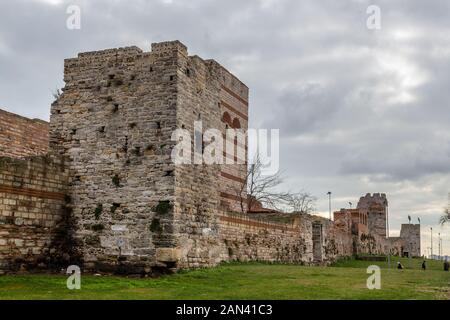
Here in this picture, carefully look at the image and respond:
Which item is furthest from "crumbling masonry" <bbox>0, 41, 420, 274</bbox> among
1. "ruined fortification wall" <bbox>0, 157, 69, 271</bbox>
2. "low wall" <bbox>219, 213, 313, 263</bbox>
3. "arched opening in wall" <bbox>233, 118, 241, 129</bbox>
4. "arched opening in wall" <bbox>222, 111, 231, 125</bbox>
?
"arched opening in wall" <bbox>233, 118, 241, 129</bbox>

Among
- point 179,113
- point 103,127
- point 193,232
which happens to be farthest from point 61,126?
point 193,232

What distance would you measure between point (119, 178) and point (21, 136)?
8845 mm

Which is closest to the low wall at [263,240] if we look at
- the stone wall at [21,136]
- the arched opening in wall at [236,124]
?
the arched opening in wall at [236,124]

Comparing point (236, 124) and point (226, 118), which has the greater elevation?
point (226, 118)

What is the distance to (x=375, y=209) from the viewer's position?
78438 mm

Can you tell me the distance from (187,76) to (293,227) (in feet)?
51.2

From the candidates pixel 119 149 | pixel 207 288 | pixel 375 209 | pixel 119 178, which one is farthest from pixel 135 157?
pixel 375 209

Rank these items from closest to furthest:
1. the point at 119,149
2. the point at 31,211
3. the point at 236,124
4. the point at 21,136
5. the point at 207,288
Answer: the point at 207,288, the point at 31,211, the point at 119,149, the point at 21,136, the point at 236,124

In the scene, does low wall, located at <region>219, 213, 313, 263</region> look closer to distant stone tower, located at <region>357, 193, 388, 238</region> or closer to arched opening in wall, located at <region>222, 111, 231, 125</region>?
arched opening in wall, located at <region>222, 111, 231, 125</region>

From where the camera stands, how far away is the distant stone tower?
254ft

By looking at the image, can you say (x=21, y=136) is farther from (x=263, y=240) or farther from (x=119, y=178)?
(x=263, y=240)

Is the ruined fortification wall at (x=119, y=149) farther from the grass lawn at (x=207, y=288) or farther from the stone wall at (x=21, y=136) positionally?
the stone wall at (x=21, y=136)

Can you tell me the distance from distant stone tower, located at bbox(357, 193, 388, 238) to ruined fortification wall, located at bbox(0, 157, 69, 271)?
2515 inches

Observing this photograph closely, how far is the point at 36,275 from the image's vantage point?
15.4 metres
